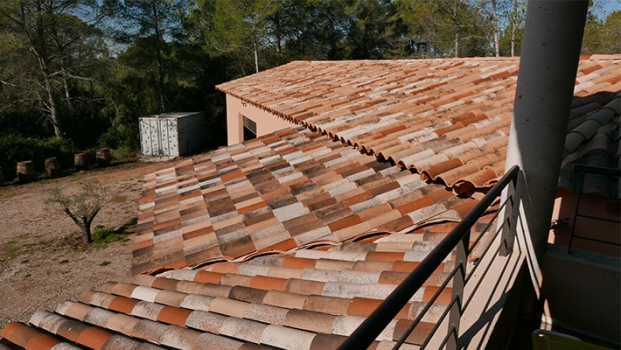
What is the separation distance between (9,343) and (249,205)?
2.34 m

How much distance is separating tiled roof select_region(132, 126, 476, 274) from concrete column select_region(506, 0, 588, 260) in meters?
0.89

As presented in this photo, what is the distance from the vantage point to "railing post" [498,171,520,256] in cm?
227

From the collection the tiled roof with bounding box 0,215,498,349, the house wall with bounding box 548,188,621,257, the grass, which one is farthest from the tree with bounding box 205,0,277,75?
the house wall with bounding box 548,188,621,257

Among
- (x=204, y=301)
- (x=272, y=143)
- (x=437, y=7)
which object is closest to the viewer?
(x=204, y=301)

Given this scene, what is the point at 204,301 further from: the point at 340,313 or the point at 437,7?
the point at 437,7

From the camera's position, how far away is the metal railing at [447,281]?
96 centimetres

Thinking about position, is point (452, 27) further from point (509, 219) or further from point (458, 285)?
point (458, 285)

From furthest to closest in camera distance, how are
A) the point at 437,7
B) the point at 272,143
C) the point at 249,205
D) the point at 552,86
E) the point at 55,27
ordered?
the point at 437,7, the point at 55,27, the point at 272,143, the point at 249,205, the point at 552,86

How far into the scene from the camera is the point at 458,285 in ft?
5.32

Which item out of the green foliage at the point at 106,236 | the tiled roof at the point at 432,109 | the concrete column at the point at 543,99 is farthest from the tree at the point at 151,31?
the concrete column at the point at 543,99

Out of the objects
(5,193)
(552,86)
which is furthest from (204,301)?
(5,193)

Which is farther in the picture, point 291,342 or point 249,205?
point 249,205

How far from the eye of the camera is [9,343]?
10.7ft

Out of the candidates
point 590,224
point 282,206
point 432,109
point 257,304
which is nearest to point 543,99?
point 590,224
